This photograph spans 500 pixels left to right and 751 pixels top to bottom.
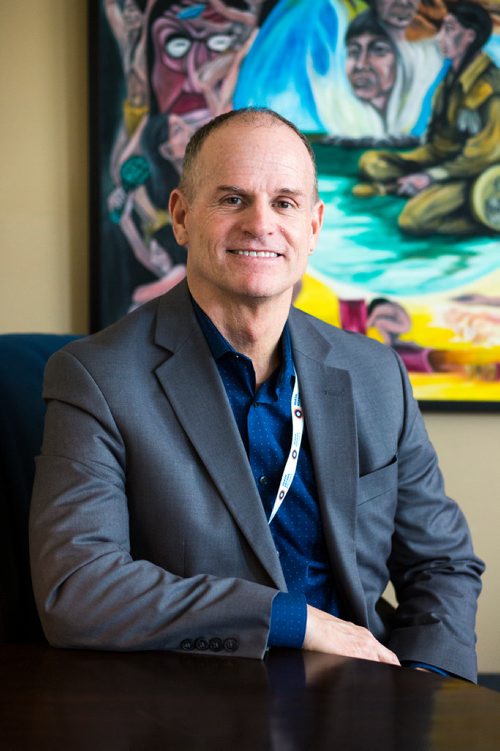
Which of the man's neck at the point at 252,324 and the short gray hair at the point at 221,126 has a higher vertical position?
the short gray hair at the point at 221,126

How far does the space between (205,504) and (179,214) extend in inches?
27.1

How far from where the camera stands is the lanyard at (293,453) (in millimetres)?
1982

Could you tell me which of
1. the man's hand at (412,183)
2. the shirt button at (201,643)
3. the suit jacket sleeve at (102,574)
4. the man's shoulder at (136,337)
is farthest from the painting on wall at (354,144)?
the shirt button at (201,643)

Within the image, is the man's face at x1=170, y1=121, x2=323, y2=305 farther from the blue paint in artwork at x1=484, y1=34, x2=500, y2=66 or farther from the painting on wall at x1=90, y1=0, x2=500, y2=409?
the blue paint in artwork at x1=484, y1=34, x2=500, y2=66

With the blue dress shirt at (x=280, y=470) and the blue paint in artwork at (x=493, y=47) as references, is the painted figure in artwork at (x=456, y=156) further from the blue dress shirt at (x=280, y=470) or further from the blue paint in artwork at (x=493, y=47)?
the blue dress shirt at (x=280, y=470)

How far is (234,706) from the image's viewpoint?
1.23 meters

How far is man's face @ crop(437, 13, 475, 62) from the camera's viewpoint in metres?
3.26

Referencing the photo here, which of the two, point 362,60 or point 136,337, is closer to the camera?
point 136,337

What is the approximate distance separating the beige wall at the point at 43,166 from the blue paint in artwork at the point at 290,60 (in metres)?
0.58

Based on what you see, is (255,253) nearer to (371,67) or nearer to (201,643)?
(201,643)

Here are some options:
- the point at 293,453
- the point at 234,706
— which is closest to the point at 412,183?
the point at 293,453

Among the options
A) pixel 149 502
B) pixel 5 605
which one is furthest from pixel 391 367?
pixel 5 605

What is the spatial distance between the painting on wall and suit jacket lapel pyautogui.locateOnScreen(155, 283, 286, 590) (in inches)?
49.6

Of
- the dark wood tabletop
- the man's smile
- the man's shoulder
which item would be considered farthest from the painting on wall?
the dark wood tabletop
